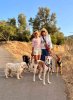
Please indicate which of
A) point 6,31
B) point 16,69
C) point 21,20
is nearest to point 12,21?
point 21,20

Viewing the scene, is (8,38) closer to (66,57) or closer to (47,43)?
(66,57)

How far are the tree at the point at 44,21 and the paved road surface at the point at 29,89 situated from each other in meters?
36.8

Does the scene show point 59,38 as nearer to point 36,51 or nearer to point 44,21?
point 44,21

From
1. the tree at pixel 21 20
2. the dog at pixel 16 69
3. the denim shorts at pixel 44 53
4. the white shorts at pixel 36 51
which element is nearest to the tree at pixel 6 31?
the tree at pixel 21 20

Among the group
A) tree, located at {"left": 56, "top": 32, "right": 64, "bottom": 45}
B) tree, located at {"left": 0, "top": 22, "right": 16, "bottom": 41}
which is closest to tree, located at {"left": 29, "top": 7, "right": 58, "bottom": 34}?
tree, located at {"left": 56, "top": 32, "right": 64, "bottom": 45}

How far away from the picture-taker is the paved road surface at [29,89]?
979 cm

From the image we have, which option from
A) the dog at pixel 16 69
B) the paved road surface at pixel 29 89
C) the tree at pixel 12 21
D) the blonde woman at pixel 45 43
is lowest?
the paved road surface at pixel 29 89

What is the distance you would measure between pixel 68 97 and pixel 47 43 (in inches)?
110

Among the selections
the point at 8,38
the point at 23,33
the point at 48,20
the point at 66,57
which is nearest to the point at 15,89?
the point at 66,57

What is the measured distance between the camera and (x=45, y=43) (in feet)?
40.1

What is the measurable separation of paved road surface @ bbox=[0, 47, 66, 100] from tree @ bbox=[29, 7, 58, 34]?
36847mm

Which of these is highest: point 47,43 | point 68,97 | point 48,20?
point 48,20

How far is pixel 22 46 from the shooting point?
40.8 metres

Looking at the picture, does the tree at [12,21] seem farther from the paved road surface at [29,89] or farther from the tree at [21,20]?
the paved road surface at [29,89]
